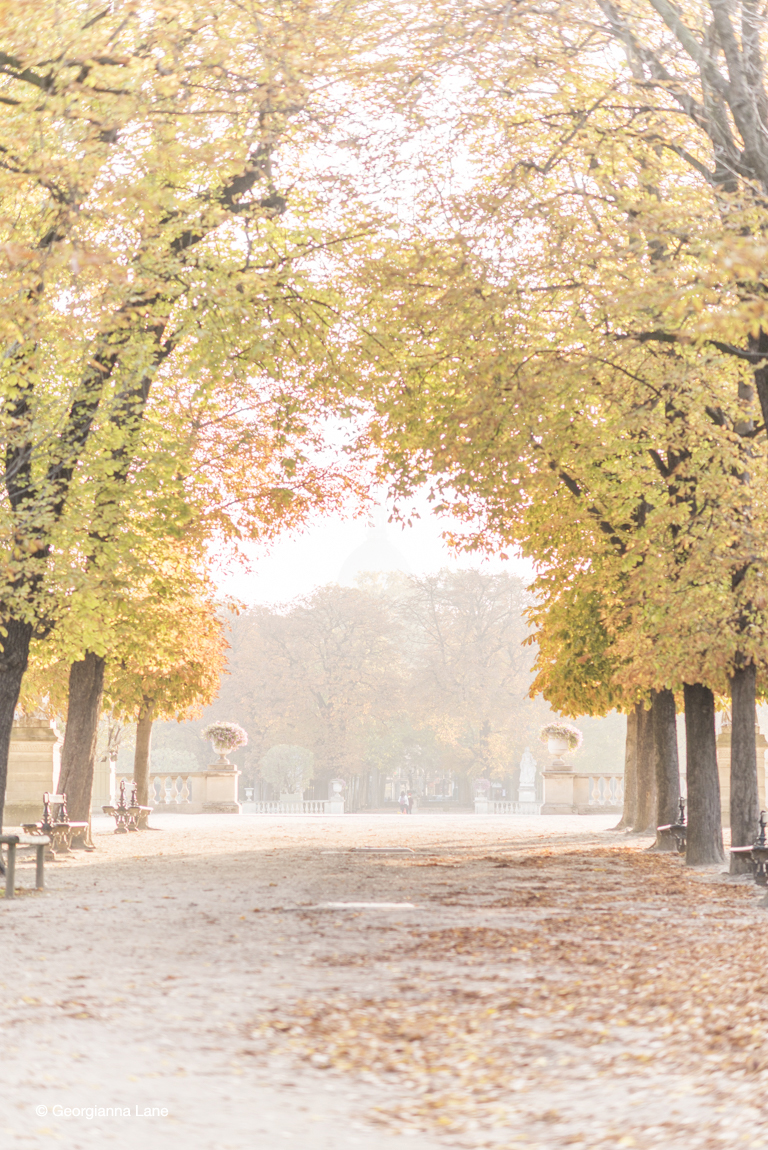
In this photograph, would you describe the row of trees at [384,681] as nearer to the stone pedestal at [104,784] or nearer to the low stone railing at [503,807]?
the low stone railing at [503,807]

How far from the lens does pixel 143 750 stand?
2662cm

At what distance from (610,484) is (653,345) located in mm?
2420

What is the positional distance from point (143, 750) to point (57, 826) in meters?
9.64

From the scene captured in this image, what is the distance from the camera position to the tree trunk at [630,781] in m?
25.5

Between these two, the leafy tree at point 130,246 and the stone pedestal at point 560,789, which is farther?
the stone pedestal at point 560,789

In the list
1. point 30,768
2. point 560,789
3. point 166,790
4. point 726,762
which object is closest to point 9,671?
point 30,768

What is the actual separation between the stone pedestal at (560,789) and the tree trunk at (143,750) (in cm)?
1259

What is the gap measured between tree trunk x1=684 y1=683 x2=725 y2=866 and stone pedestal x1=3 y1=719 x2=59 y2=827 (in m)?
15.2

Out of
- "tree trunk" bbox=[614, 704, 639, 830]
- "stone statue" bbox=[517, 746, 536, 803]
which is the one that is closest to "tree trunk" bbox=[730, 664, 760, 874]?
"tree trunk" bbox=[614, 704, 639, 830]

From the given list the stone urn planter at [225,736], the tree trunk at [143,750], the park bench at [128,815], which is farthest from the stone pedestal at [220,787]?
the park bench at [128,815]

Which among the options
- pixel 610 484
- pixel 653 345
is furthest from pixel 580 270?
pixel 610 484

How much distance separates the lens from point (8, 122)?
10.6 metres

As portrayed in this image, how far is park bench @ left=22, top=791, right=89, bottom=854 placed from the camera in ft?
54.5

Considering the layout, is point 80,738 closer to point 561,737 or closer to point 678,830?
point 678,830
